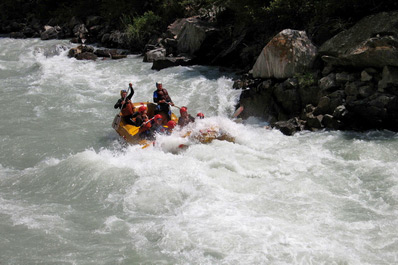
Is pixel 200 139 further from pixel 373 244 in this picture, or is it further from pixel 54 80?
pixel 54 80

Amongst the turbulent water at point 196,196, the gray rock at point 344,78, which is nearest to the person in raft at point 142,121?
the turbulent water at point 196,196

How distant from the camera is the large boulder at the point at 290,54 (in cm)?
1017

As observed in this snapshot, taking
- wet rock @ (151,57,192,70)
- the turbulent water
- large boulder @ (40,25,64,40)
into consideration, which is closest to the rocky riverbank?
the turbulent water

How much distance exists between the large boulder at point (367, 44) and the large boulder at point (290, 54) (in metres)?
0.40

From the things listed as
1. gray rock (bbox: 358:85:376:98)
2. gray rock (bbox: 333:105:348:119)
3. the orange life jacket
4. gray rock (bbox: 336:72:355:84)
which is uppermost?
gray rock (bbox: 336:72:355:84)

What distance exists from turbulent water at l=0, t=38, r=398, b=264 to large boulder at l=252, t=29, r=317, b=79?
142 cm

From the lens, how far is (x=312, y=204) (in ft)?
20.3

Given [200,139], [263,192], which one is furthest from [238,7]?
[263,192]

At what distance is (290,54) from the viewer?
33.5ft

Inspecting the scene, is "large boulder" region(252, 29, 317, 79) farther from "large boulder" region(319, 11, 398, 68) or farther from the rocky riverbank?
"large boulder" region(319, 11, 398, 68)

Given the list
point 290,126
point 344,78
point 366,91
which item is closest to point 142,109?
point 290,126

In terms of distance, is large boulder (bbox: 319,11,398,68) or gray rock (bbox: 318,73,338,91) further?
gray rock (bbox: 318,73,338,91)

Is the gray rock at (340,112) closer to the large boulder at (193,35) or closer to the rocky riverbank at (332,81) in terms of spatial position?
the rocky riverbank at (332,81)

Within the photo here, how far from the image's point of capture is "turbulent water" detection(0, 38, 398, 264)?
5207 millimetres
